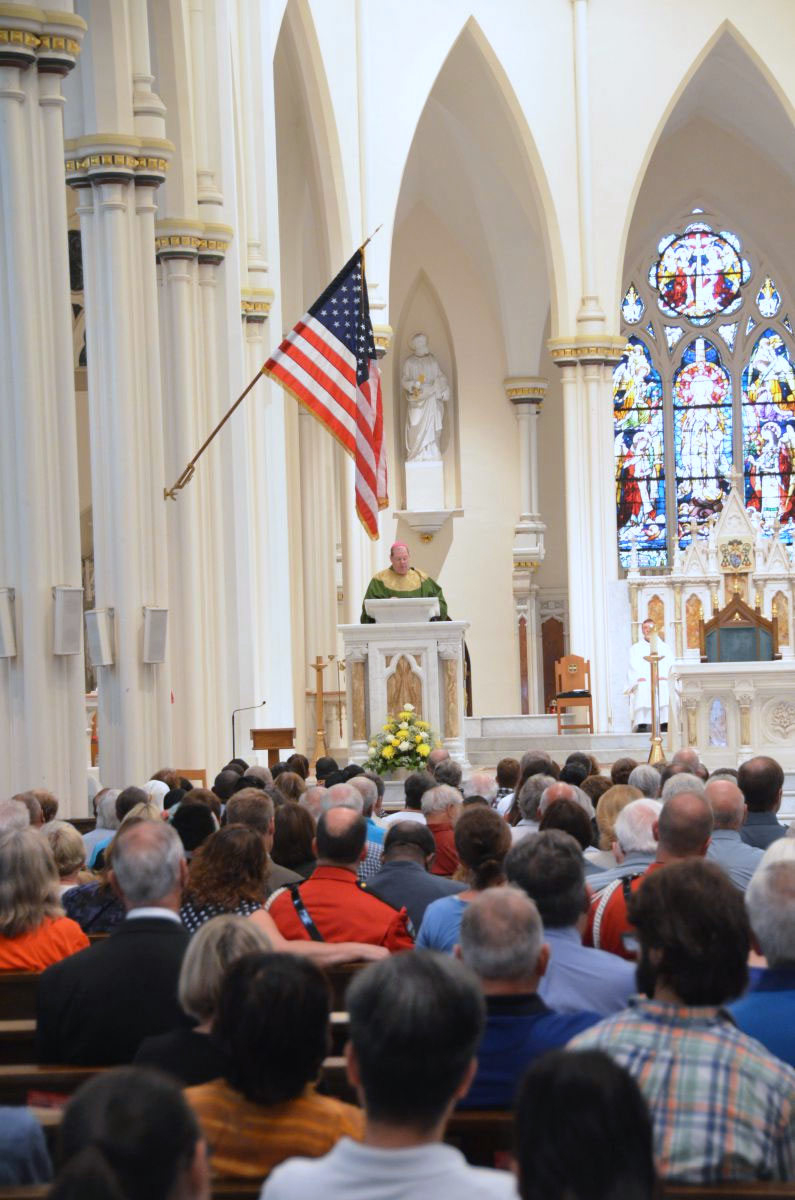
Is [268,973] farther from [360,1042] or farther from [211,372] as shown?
[211,372]

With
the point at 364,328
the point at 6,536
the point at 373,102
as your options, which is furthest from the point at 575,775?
the point at 373,102

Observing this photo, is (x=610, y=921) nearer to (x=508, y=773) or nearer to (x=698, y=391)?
(x=508, y=773)

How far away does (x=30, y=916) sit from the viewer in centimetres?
506

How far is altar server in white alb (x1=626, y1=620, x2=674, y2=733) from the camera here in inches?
916

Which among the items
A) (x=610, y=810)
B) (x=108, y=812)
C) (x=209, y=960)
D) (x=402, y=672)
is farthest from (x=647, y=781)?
(x=402, y=672)

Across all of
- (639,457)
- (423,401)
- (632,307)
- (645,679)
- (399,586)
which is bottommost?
(645,679)

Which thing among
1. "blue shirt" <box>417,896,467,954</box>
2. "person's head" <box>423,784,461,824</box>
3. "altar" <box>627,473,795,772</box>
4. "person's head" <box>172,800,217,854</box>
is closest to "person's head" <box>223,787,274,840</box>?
"person's head" <box>172,800,217,854</box>

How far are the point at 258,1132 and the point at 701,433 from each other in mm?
27699

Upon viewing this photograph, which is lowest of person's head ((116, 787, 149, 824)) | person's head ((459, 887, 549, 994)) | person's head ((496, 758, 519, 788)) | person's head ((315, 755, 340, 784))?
person's head ((315, 755, 340, 784))

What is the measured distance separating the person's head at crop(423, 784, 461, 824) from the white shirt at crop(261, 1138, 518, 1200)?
4809 mm

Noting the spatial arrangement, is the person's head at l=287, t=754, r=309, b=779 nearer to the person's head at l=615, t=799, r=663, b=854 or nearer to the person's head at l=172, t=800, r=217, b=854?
the person's head at l=172, t=800, r=217, b=854

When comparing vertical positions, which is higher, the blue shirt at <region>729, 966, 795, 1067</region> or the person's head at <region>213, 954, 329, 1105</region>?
the person's head at <region>213, 954, 329, 1105</region>

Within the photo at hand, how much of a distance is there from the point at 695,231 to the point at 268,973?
94.0ft

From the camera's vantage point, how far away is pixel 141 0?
46.8 ft
